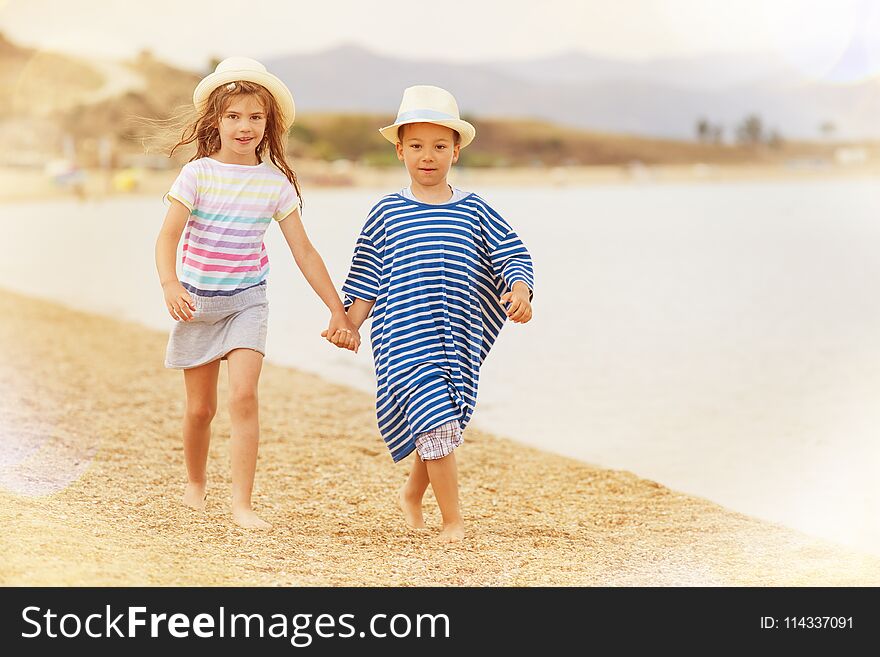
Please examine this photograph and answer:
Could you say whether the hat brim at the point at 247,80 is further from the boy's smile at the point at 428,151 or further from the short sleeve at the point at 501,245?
the short sleeve at the point at 501,245

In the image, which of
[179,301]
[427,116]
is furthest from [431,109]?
[179,301]

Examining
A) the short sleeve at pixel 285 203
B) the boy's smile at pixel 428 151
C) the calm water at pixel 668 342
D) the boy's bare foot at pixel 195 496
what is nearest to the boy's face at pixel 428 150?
the boy's smile at pixel 428 151

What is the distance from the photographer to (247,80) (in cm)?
327

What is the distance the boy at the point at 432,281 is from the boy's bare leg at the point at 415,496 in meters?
0.17

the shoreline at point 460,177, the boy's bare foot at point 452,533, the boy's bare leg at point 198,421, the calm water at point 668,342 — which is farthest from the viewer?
the shoreline at point 460,177

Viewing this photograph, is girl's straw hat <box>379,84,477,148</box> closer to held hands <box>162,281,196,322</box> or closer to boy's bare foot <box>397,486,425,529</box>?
held hands <box>162,281,196,322</box>

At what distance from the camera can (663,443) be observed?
19.8 ft

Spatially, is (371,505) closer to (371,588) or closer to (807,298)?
(371,588)

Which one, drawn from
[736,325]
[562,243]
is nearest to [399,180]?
[562,243]

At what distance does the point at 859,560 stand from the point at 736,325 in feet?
→ 28.6

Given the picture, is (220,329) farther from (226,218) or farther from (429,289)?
(429,289)

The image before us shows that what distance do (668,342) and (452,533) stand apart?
7.83 metres

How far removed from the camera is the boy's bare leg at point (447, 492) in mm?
3217

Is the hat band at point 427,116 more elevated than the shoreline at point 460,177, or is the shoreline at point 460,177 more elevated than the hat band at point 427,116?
the shoreline at point 460,177
